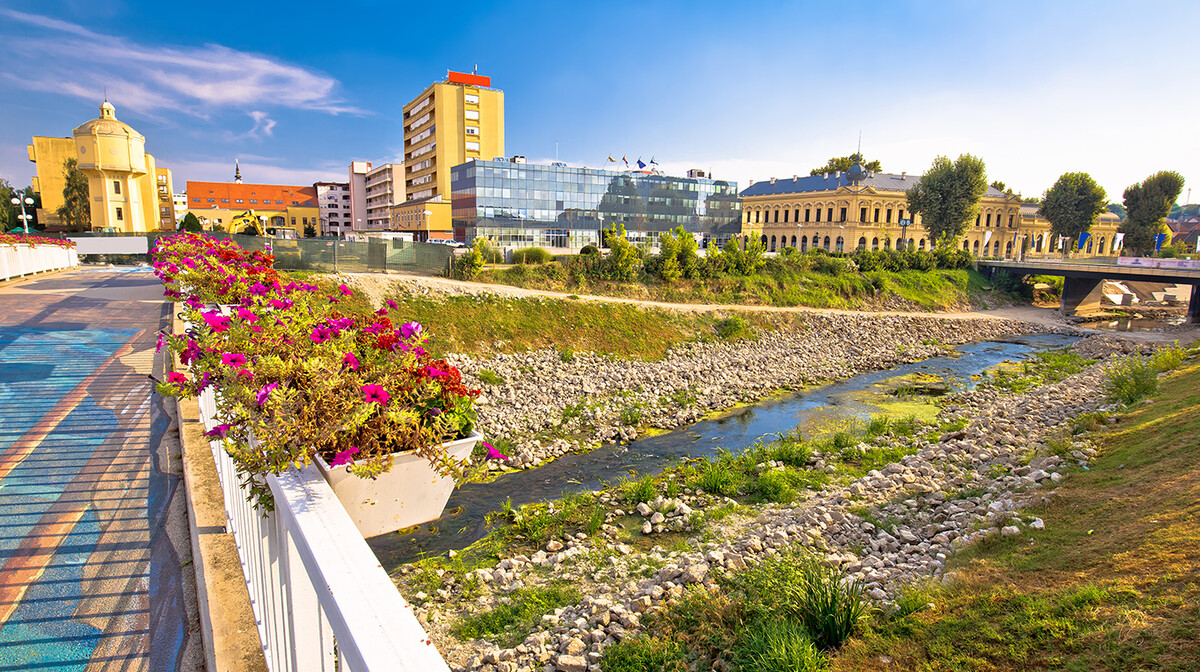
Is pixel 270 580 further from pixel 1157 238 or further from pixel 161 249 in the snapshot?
pixel 1157 238

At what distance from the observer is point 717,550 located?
7512 mm

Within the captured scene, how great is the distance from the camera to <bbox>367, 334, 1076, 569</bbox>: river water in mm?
9016

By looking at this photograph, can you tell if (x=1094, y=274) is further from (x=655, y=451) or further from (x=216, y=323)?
(x=216, y=323)

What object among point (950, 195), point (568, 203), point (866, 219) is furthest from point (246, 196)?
point (950, 195)

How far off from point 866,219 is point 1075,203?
21.4 m

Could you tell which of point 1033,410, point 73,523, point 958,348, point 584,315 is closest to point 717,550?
point 73,523

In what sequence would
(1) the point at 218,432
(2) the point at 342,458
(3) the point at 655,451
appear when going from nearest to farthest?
(2) the point at 342,458, (1) the point at 218,432, (3) the point at 655,451

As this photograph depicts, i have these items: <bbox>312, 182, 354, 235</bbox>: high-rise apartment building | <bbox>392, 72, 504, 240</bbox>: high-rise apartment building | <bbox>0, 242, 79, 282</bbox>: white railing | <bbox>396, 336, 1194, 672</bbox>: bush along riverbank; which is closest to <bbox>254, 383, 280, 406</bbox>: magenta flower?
<bbox>396, 336, 1194, 672</bbox>: bush along riverbank

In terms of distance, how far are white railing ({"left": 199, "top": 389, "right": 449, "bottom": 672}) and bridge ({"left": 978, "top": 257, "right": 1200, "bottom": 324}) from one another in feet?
145

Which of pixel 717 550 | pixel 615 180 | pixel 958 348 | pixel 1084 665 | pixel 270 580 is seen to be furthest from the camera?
pixel 615 180

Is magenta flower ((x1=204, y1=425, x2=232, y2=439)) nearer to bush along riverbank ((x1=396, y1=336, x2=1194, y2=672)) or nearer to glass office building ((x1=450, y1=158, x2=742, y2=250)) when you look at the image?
bush along riverbank ((x1=396, y1=336, x2=1194, y2=672))

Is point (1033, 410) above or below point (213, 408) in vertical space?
below

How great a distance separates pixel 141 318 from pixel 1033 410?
2133 centimetres

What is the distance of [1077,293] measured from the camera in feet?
127
